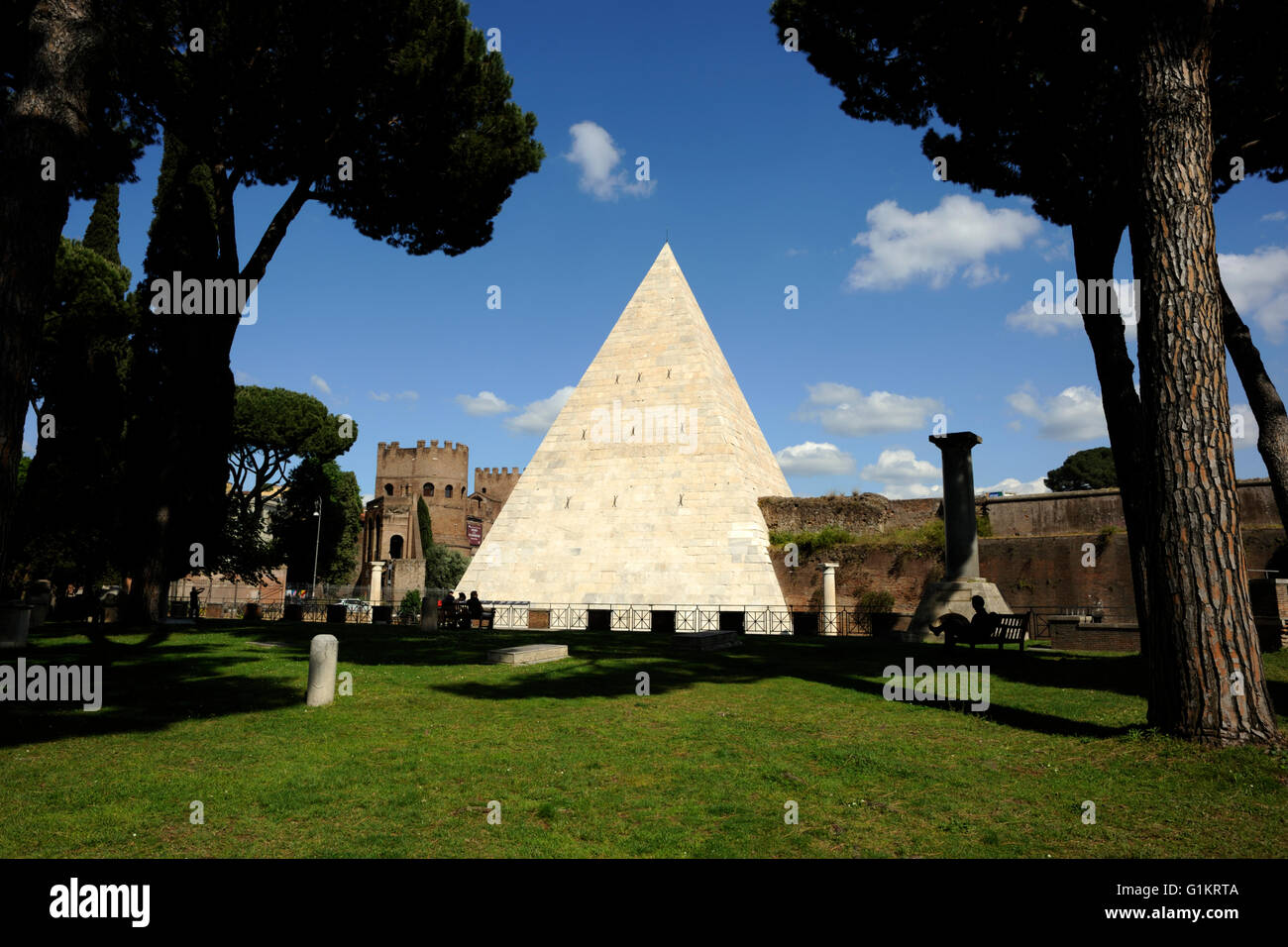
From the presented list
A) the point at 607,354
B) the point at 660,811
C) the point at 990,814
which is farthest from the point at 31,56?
the point at 607,354

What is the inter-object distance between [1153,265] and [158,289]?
693 inches

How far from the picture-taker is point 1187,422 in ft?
17.1

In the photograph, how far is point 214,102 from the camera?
1334cm

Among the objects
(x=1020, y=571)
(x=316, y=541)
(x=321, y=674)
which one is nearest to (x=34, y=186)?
(x=321, y=674)

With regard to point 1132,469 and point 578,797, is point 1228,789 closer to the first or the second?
point 578,797

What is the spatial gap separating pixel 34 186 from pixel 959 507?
46.0 feet

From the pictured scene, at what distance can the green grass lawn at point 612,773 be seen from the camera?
351 cm

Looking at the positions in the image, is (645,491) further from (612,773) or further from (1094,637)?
(612,773)

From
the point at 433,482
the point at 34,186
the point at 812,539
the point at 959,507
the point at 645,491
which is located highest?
the point at 433,482

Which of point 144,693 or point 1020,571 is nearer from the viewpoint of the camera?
point 144,693

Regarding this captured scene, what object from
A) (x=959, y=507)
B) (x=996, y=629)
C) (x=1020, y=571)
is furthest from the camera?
(x=1020, y=571)

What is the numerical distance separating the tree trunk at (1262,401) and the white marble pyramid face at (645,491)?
12531mm

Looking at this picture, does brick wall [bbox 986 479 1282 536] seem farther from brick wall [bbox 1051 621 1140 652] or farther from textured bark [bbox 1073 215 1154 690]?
textured bark [bbox 1073 215 1154 690]

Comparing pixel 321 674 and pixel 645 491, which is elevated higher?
pixel 645 491
